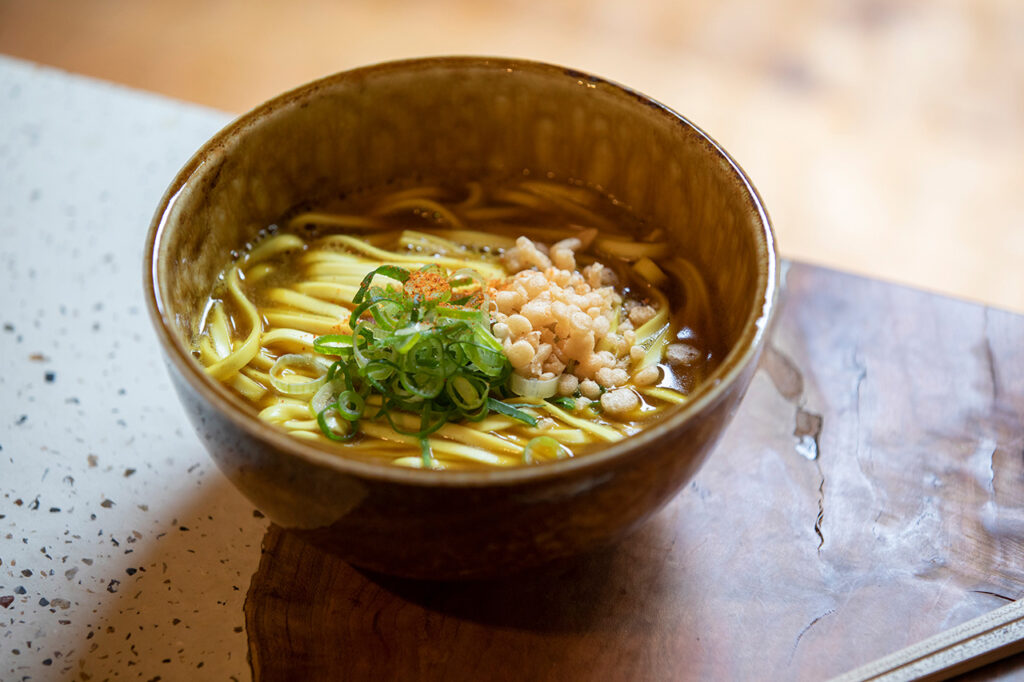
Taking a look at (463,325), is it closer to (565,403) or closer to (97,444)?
(565,403)

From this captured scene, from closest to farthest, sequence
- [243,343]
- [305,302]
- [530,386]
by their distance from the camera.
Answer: [530,386]
[243,343]
[305,302]

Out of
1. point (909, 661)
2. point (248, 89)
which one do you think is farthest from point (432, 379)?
point (248, 89)

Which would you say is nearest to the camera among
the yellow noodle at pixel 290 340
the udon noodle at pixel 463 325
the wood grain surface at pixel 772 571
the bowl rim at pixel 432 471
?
the bowl rim at pixel 432 471

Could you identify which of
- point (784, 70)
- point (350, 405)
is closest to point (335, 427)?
point (350, 405)

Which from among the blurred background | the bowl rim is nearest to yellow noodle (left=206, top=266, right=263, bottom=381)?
the bowl rim

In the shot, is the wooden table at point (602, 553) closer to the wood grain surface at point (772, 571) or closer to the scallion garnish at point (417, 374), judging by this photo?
the wood grain surface at point (772, 571)

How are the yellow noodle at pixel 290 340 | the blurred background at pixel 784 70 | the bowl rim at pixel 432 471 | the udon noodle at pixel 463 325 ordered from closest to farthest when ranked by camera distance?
1. the bowl rim at pixel 432 471
2. the udon noodle at pixel 463 325
3. the yellow noodle at pixel 290 340
4. the blurred background at pixel 784 70


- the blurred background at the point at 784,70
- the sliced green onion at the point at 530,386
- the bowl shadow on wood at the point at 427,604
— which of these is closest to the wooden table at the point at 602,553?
the bowl shadow on wood at the point at 427,604

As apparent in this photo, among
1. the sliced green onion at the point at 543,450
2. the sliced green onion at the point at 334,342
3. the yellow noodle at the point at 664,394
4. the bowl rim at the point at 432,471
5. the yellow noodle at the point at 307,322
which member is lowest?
the sliced green onion at the point at 543,450
